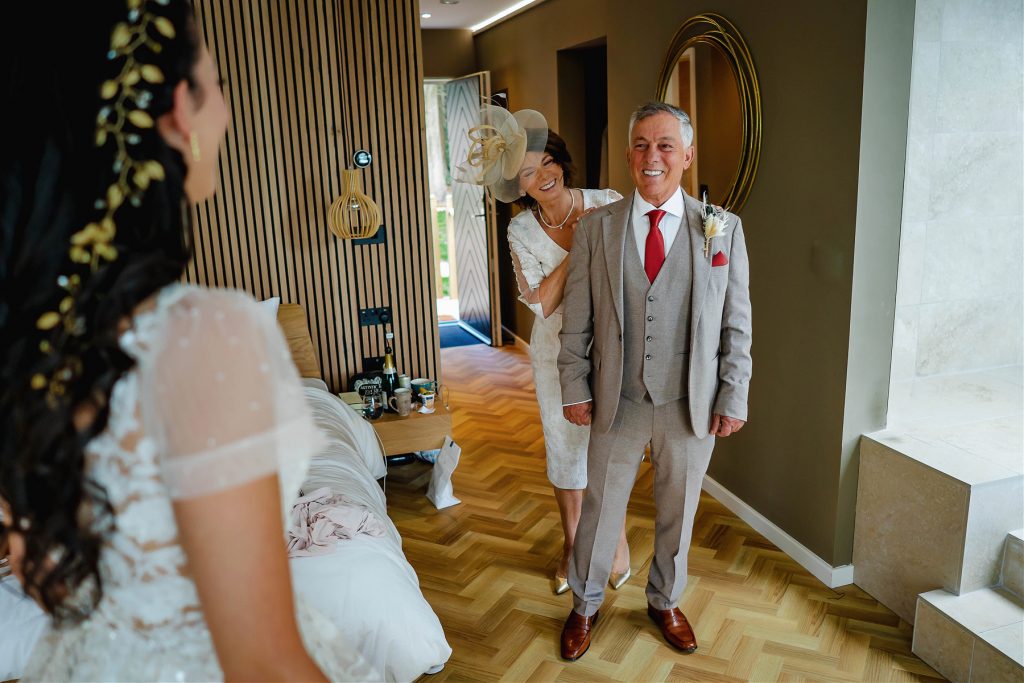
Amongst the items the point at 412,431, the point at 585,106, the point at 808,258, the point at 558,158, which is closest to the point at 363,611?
the point at 558,158

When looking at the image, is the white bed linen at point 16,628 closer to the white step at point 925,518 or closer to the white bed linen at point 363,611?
the white bed linen at point 363,611

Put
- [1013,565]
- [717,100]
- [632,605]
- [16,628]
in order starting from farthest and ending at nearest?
[717,100] < [632,605] < [1013,565] < [16,628]

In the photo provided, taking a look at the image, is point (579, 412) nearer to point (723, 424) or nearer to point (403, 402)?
point (723, 424)

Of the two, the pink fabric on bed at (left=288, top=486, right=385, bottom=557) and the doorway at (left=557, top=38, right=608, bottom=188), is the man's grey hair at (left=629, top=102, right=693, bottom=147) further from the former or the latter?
the doorway at (left=557, top=38, right=608, bottom=188)

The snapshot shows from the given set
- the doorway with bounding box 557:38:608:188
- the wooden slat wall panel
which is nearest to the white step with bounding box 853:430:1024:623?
the wooden slat wall panel

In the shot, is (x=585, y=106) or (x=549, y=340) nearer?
(x=549, y=340)

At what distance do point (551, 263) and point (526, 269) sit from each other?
0.09m

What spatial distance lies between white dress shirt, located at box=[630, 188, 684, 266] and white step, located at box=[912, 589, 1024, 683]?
4.70ft

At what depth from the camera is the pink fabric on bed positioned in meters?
2.04

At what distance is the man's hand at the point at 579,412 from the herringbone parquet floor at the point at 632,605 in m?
0.77

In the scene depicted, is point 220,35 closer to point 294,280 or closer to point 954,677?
point 294,280

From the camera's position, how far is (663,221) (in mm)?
2244

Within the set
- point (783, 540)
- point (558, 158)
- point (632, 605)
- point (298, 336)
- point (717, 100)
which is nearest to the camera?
point (558, 158)

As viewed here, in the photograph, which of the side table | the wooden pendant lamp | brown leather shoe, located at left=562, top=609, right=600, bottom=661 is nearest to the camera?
brown leather shoe, located at left=562, top=609, right=600, bottom=661
